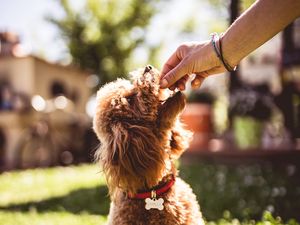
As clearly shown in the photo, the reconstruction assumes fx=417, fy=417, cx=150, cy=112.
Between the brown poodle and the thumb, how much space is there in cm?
8

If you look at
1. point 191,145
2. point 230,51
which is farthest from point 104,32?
point 230,51

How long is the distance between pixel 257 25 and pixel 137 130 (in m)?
1.03

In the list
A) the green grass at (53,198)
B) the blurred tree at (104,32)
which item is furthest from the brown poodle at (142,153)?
the blurred tree at (104,32)

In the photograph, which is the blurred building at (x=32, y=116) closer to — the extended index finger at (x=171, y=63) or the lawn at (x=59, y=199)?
the lawn at (x=59, y=199)

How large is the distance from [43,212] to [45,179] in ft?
10.4

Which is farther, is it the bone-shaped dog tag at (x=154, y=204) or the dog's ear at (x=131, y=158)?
the bone-shaped dog tag at (x=154, y=204)

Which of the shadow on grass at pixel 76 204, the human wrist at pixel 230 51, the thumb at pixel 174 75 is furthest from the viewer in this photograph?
the shadow on grass at pixel 76 204

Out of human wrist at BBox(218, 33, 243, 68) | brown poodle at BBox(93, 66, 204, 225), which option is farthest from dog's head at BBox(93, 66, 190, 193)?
human wrist at BBox(218, 33, 243, 68)

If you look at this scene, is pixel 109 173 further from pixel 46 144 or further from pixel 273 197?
pixel 46 144

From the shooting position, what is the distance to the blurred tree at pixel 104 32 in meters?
22.1

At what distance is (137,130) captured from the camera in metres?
2.82

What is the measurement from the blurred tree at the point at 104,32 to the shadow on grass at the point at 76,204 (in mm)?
15539

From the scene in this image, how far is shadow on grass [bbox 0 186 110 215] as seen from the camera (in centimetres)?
553

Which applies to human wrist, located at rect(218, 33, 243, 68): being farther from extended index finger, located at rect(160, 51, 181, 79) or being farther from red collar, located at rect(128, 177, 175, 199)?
red collar, located at rect(128, 177, 175, 199)
